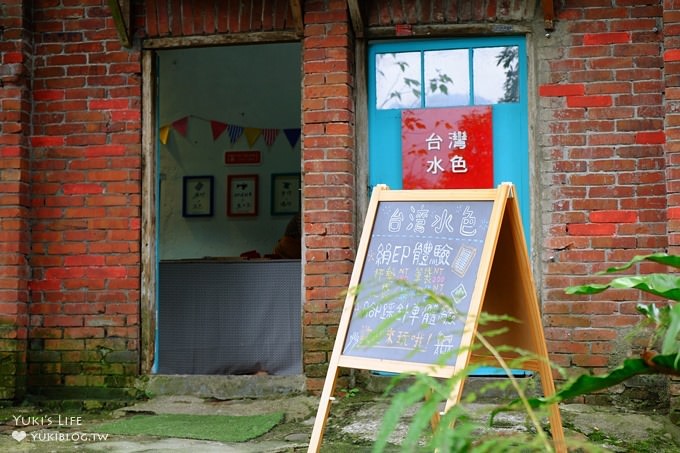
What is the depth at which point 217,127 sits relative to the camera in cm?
878

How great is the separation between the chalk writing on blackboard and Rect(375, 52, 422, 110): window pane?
2006 millimetres

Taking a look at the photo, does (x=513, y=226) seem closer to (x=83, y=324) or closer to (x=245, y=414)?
(x=245, y=414)

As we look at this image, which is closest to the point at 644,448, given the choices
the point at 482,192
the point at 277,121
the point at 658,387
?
the point at 658,387

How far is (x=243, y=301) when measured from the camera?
6141 millimetres

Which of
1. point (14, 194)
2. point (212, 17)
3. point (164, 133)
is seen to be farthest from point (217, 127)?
point (14, 194)

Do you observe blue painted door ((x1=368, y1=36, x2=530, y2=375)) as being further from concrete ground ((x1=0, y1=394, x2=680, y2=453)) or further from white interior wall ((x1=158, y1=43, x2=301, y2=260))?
white interior wall ((x1=158, y1=43, x2=301, y2=260))

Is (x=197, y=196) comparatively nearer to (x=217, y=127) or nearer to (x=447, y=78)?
(x=217, y=127)

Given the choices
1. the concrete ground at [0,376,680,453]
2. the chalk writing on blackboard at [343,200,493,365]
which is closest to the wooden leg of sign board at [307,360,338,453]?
the chalk writing on blackboard at [343,200,493,365]

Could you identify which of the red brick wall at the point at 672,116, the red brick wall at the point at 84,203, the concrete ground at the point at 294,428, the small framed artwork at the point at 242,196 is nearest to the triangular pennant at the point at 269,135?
the small framed artwork at the point at 242,196

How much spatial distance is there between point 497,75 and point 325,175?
1334mm

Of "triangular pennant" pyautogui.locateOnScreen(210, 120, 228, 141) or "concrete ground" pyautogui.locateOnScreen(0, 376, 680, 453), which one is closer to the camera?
"concrete ground" pyautogui.locateOnScreen(0, 376, 680, 453)

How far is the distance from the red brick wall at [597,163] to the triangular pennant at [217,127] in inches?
158

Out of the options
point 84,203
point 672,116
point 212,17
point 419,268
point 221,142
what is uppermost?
point 212,17

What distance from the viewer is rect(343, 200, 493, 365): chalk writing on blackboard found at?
3.54 metres
